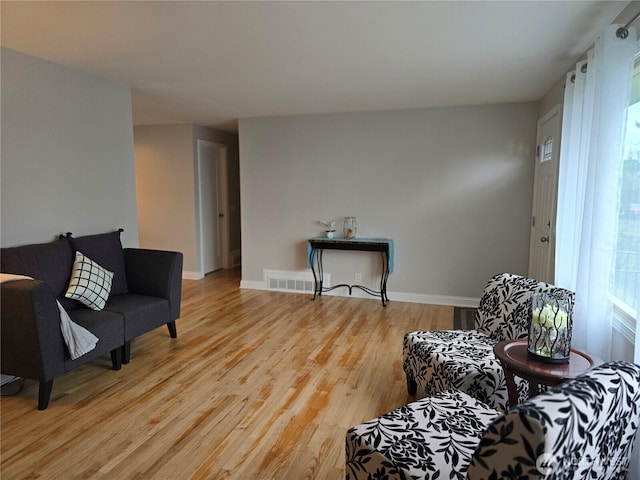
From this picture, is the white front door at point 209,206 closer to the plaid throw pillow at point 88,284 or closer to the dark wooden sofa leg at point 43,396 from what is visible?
the plaid throw pillow at point 88,284

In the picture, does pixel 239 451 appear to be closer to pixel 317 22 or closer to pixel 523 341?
pixel 523 341

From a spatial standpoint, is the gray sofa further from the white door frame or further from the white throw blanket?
the white door frame

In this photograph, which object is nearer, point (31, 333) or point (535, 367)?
point (535, 367)

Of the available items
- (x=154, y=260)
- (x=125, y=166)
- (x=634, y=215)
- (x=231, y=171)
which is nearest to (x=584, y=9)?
(x=634, y=215)

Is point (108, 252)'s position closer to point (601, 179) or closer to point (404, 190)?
point (404, 190)

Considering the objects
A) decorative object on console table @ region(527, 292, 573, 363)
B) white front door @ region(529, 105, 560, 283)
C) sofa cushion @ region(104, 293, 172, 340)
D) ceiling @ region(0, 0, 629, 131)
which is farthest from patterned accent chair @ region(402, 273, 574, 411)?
sofa cushion @ region(104, 293, 172, 340)

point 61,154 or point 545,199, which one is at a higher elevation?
point 61,154

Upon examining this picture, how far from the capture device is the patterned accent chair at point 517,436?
3.23ft

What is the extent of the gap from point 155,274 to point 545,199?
3.73 metres

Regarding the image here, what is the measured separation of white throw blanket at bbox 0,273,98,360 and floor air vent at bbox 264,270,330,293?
123 inches

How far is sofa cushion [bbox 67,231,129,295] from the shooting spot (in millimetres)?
3299

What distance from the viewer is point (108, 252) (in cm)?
350

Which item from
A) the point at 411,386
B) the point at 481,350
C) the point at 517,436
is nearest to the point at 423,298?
the point at 411,386

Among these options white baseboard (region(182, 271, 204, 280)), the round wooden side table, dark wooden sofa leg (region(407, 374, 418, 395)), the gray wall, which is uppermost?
the gray wall
